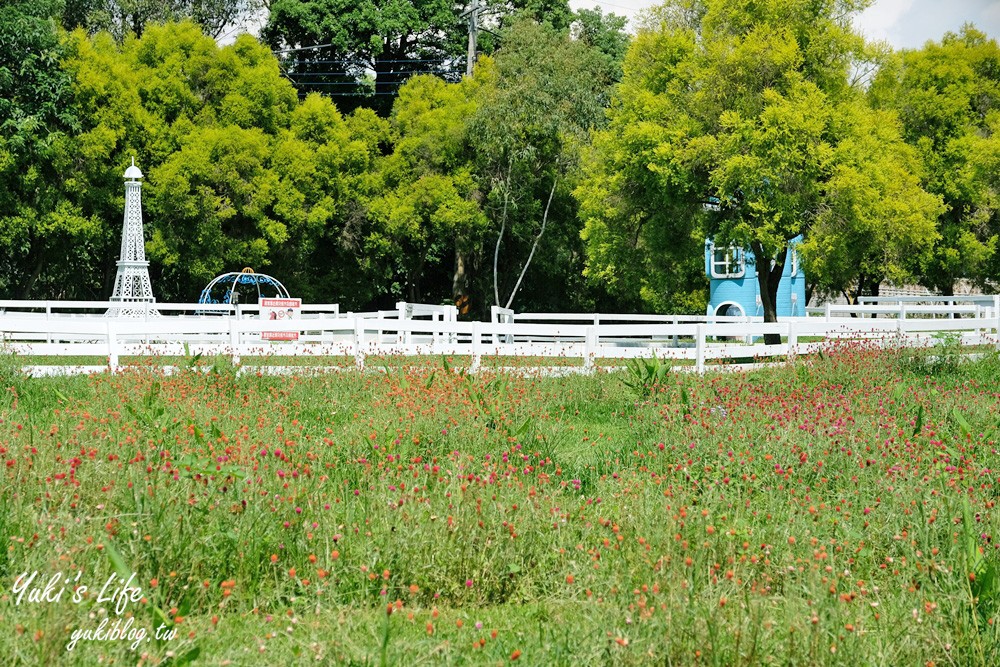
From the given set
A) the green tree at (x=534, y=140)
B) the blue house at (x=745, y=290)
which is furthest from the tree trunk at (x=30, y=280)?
the blue house at (x=745, y=290)

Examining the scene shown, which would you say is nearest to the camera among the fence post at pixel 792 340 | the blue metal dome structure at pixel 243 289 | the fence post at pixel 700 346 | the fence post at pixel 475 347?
the fence post at pixel 475 347

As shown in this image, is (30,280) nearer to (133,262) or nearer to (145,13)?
(133,262)

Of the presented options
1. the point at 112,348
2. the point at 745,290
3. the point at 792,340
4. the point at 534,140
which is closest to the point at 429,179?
the point at 534,140

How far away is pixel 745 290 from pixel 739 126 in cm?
1241

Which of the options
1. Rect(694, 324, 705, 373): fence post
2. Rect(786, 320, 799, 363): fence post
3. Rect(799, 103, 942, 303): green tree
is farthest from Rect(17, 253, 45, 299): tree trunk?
Rect(786, 320, 799, 363): fence post

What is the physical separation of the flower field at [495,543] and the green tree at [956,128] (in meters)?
26.4

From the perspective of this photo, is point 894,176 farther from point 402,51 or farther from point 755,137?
point 402,51

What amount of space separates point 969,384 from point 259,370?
28.9 ft

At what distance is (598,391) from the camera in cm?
1259

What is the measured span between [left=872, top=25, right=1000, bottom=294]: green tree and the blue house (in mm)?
4406

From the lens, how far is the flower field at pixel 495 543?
4.58 m

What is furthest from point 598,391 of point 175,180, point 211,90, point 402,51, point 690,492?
point 402,51

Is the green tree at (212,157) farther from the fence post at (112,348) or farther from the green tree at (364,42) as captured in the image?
the fence post at (112,348)

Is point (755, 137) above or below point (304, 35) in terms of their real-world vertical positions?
below
